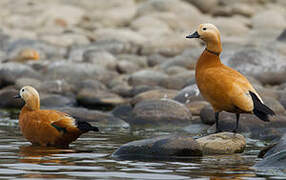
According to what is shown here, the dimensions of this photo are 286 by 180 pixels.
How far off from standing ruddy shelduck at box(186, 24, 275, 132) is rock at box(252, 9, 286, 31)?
2401 centimetres

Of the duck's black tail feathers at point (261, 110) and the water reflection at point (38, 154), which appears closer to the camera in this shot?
the water reflection at point (38, 154)

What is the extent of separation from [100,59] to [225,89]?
50.3ft

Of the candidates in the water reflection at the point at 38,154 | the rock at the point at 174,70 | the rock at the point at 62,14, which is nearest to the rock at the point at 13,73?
the rock at the point at 174,70

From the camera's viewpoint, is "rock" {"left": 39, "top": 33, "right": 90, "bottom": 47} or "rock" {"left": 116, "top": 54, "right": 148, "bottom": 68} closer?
"rock" {"left": 116, "top": 54, "right": 148, "bottom": 68}

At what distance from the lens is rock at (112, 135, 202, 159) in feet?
26.6

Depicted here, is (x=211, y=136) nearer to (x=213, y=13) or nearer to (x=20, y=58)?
(x=20, y=58)

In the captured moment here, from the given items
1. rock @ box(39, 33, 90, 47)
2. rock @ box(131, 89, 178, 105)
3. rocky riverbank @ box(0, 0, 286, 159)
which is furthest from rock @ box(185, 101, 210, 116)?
rock @ box(39, 33, 90, 47)

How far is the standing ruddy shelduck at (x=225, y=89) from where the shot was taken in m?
8.62

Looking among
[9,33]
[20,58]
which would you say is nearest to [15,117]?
[20,58]

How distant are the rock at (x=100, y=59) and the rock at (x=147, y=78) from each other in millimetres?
3816

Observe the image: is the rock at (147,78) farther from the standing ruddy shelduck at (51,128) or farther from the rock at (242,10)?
the rock at (242,10)

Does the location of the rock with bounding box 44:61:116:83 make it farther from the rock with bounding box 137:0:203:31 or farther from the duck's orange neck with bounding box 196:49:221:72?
the rock with bounding box 137:0:203:31

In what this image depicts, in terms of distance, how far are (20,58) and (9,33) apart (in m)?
8.40

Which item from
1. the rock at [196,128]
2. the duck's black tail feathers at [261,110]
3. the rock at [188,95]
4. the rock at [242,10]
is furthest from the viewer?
the rock at [242,10]
